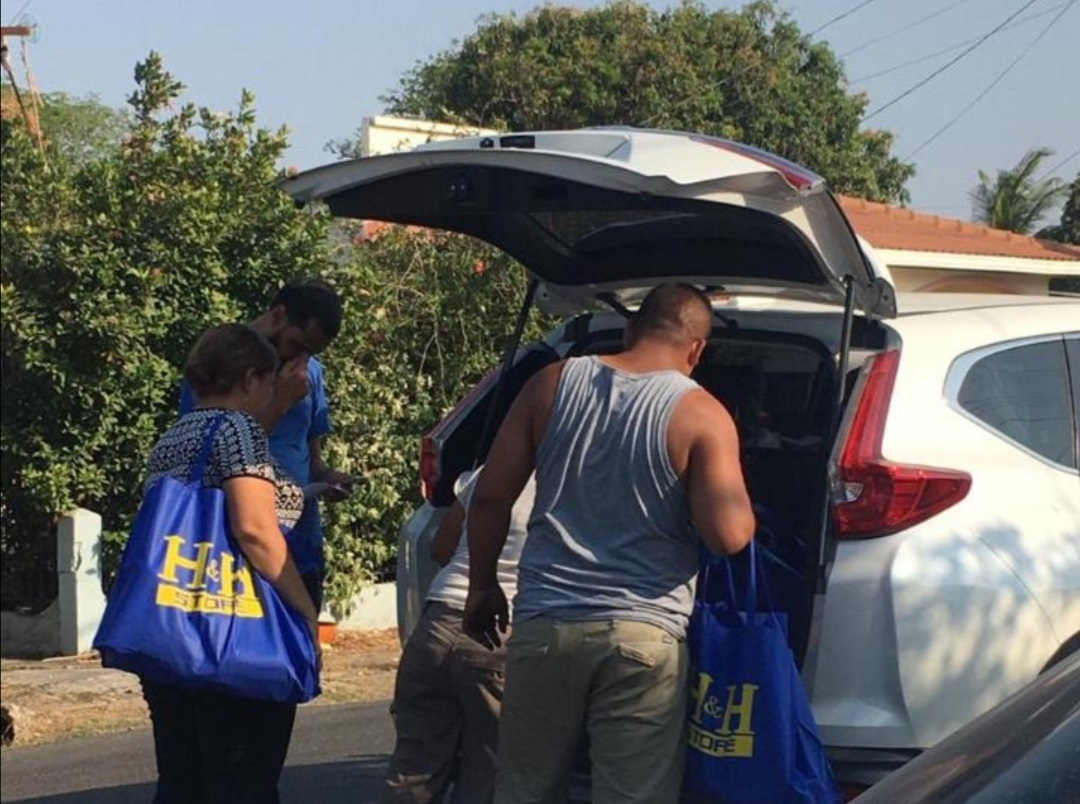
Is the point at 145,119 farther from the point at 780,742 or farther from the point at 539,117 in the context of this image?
the point at 539,117

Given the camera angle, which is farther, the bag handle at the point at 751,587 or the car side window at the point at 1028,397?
the car side window at the point at 1028,397

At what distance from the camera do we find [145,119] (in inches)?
429

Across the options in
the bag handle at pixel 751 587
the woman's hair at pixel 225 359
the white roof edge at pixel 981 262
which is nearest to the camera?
the bag handle at pixel 751 587

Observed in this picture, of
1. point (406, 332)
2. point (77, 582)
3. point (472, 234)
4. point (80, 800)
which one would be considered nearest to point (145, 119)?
point (406, 332)

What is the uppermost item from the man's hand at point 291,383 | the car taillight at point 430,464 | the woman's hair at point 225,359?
the woman's hair at point 225,359

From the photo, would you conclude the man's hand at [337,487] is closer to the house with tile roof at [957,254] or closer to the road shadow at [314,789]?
the road shadow at [314,789]

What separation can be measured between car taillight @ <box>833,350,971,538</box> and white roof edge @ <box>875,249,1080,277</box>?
1542 cm

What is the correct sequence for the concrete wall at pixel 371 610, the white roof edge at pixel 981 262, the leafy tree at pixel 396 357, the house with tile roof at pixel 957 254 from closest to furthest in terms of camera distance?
the leafy tree at pixel 396 357 < the concrete wall at pixel 371 610 < the white roof edge at pixel 981 262 < the house with tile roof at pixel 957 254

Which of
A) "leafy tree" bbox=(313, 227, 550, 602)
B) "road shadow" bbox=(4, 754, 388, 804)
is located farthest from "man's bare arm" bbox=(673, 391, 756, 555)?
"leafy tree" bbox=(313, 227, 550, 602)

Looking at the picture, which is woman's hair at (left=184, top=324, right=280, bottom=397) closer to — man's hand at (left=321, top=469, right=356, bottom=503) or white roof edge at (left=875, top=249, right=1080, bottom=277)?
man's hand at (left=321, top=469, right=356, bottom=503)

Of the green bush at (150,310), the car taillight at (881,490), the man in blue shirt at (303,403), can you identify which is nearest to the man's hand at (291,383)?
the man in blue shirt at (303,403)

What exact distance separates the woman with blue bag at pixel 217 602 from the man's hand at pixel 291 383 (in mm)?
543

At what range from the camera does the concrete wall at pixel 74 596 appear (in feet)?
34.6

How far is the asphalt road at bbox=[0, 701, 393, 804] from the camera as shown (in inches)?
270
